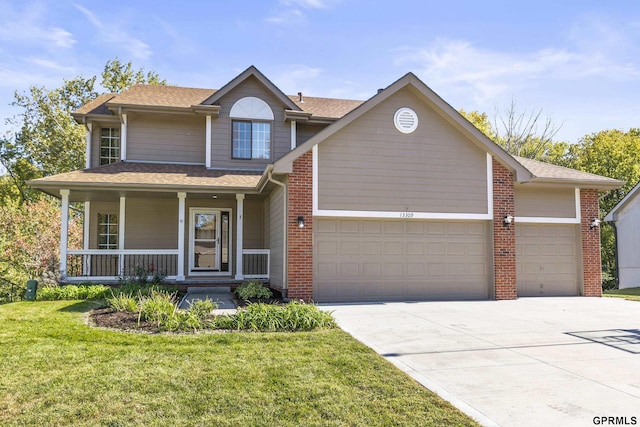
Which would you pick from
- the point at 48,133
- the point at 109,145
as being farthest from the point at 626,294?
the point at 48,133

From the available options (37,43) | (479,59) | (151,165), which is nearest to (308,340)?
(151,165)

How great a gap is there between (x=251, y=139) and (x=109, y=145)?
203 inches

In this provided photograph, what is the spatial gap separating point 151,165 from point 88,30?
289 inches

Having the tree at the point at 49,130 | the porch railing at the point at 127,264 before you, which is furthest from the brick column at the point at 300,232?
the tree at the point at 49,130

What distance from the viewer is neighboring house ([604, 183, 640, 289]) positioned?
77.9ft

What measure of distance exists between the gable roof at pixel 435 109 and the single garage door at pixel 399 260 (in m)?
1.69

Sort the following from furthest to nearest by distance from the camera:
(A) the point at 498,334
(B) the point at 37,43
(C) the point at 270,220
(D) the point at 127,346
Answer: (B) the point at 37,43 < (C) the point at 270,220 < (A) the point at 498,334 < (D) the point at 127,346

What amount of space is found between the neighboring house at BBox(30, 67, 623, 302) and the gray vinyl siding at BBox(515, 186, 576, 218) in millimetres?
33

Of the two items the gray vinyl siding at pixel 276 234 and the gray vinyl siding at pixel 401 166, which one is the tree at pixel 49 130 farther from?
the gray vinyl siding at pixel 401 166

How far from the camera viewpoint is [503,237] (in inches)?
506

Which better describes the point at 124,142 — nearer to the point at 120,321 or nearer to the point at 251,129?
the point at 251,129

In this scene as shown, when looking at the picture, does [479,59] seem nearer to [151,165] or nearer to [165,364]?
[151,165]

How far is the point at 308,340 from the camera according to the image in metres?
7.07

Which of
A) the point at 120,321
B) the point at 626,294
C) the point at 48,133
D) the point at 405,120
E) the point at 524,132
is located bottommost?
the point at 626,294
